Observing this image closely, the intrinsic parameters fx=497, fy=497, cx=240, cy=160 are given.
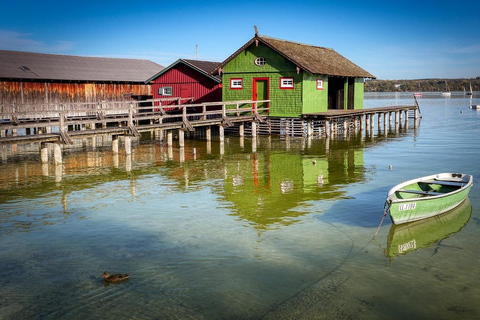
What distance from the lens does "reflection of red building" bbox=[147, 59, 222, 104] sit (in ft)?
130

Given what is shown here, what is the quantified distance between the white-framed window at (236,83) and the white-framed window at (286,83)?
3.23 meters

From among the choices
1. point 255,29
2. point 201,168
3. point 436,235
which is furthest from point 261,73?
point 436,235

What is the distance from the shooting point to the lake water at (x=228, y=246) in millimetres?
8969

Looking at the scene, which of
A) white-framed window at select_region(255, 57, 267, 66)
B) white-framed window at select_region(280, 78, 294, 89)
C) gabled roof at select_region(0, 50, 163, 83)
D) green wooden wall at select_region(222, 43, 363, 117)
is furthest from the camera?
gabled roof at select_region(0, 50, 163, 83)

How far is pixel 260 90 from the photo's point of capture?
3622 centimetres

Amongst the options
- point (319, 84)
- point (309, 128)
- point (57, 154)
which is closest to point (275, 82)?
point (319, 84)

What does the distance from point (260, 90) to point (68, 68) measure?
710 inches

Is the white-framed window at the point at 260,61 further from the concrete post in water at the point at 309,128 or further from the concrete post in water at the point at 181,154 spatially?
the concrete post in water at the point at 181,154

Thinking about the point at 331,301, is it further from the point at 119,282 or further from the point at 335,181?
the point at 335,181

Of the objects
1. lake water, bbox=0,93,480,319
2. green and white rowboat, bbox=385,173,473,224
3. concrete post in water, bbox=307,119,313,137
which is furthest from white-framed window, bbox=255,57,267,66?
green and white rowboat, bbox=385,173,473,224

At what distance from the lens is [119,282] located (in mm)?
9766

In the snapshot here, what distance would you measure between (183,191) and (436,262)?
9685 millimetres

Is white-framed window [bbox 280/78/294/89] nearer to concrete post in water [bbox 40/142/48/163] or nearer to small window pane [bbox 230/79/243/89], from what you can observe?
small window pane [bbox 230/79/243/89]

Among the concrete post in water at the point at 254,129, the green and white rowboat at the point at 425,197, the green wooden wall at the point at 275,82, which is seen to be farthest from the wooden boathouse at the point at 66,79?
the green and white rowboat at the point at 425,197
